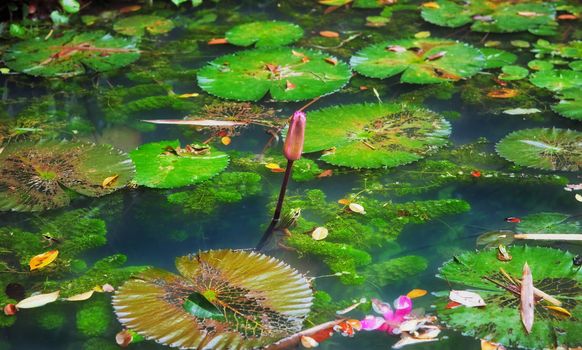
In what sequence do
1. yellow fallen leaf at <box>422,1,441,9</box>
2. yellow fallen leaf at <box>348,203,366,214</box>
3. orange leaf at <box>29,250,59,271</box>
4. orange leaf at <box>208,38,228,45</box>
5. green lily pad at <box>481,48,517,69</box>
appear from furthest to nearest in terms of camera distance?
yellow fallen leaf at <box>422,1,441,9</box>, orange leaf at <box>208,38,228,45</box>, green lily pad at <box>481,48,517,69</box>, yellow fallen leaf at <box>348,203,366,214</box>, orange leaf at <box>29,250,59,271</box>

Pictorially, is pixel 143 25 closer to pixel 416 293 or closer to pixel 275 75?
pixel 275 75

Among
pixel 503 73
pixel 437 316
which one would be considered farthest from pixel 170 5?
pixel 437 316

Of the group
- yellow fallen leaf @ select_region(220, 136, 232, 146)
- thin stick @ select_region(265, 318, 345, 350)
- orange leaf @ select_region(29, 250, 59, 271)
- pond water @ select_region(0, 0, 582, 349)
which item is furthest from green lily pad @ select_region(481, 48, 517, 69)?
orange leaf @ select_region(29, 250, 59, 271)

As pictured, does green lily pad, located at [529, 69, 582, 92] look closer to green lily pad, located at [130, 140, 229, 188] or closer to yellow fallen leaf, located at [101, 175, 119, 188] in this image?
green lily pad, located at [130, 140, 229, 188]

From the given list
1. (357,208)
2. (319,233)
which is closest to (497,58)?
(357,208)

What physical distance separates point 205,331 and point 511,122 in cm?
137

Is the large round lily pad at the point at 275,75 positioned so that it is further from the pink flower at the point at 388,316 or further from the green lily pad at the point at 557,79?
the pink flower at the point at 388,316

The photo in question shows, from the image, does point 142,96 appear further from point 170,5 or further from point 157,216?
point 170,5

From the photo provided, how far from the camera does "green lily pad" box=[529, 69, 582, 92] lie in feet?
8.26

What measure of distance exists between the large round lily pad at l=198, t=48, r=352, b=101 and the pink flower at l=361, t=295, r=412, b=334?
3.42 ft

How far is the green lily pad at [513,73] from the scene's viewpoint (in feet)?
8.59

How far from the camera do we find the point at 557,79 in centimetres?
256

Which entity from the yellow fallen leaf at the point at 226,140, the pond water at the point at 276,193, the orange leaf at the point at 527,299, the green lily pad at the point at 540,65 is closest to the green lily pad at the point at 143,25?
the pond water at the point at 276,193

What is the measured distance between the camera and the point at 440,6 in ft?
10.9
